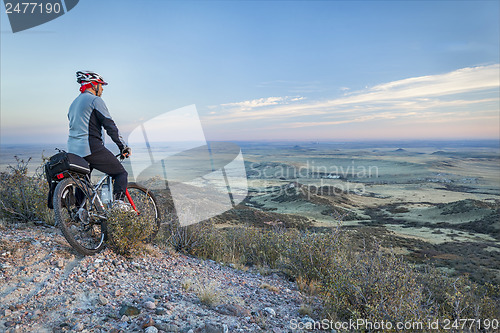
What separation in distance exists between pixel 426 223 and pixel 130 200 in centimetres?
3188

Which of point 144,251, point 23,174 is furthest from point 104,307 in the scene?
point 23,174

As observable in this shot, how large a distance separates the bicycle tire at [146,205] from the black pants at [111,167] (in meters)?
0.45

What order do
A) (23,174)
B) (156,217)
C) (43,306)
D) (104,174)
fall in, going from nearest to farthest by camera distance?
1. (43,306)
2. (104,174)
3. (156,217)
4. (23,174)

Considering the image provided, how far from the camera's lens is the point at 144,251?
5.02 meters

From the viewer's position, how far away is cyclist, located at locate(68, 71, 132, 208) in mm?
4250

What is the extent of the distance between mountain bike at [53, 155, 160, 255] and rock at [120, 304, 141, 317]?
1.37 m

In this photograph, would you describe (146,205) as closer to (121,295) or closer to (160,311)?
(121,295)

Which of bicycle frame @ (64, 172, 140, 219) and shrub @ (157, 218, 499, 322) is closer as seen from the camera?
shrub @ (157, 218, 499, 322)

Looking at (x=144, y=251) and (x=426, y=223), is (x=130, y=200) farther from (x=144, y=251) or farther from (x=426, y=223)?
(x=426, y=223)

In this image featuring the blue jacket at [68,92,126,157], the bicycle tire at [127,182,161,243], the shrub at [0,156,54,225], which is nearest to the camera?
the blue jacket at [68,92,126,157]

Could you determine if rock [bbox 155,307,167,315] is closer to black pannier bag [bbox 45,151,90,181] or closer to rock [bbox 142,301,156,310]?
rock [bbox 142,301,156,310]

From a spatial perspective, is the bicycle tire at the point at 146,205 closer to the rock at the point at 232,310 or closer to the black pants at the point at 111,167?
the black pants at the point at 111,167

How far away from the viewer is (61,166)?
4082 mm

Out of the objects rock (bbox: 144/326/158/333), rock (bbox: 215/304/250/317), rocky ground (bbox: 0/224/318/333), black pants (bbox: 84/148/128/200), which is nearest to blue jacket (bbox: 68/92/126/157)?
black pants (bbox: 84/148/128/200)
